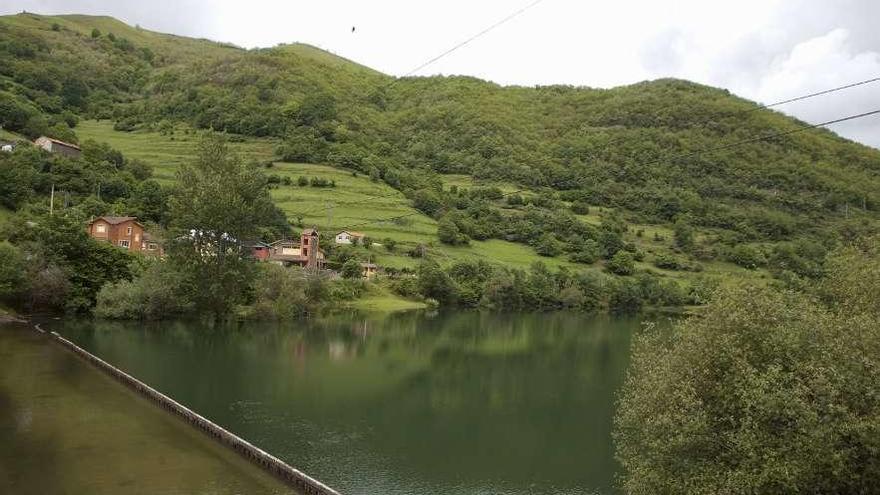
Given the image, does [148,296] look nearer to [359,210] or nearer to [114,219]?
[114,219]

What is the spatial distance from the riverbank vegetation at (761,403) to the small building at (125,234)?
222ft

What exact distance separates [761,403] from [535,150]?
160867mm

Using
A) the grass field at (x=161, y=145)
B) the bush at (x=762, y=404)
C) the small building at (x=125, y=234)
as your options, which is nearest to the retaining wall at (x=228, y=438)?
the bush at (x=762, y=404)

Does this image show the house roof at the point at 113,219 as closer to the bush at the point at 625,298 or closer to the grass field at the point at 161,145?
the grass field at the point at 161,145

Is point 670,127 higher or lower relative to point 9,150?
higher

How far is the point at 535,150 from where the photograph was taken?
171875mm

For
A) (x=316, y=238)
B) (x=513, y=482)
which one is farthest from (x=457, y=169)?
(x=513, y=482)

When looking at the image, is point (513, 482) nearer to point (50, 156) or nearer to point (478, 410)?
point (478, 410)

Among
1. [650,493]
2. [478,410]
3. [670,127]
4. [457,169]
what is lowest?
[478,410]

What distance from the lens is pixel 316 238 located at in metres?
90.9

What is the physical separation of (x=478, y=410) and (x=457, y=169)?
130386 millimetres

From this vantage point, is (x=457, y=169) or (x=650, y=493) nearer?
(x=650, y=493)

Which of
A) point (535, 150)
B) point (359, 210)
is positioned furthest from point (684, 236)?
point (359, 210)

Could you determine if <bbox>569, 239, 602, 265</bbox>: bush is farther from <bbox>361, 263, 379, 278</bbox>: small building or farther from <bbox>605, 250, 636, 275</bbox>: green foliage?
<bbox>361, 263, 379, 278</bbox>: small building
